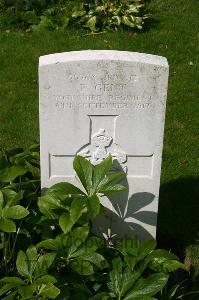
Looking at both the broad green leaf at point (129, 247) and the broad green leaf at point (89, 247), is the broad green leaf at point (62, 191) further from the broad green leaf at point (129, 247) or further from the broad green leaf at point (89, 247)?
the broad green leaf at point (129, 247)

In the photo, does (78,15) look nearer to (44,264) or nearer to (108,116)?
(108,116)

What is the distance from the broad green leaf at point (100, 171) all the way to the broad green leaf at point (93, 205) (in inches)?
3.2

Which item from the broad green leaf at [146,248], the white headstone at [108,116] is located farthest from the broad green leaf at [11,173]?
the broad green leaf at [146,248]

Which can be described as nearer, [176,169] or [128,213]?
[128,213]

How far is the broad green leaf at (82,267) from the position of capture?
306cm

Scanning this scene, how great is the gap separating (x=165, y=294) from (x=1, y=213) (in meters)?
1.14

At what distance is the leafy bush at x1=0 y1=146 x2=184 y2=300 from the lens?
3.04 m

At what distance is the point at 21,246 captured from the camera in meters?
3.59

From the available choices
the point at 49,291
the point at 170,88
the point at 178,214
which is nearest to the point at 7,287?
the point at 49,291

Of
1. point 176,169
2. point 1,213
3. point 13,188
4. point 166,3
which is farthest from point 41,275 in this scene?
point 166,3

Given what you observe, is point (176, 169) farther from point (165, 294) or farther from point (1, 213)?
point (1, 213)

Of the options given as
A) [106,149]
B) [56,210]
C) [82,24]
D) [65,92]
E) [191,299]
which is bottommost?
[191,299]

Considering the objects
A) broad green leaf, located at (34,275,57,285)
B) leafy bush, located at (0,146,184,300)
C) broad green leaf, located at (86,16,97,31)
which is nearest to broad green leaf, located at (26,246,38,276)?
leafy bush, located at (0,146,184,300)

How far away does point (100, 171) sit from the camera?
10.8 feet
